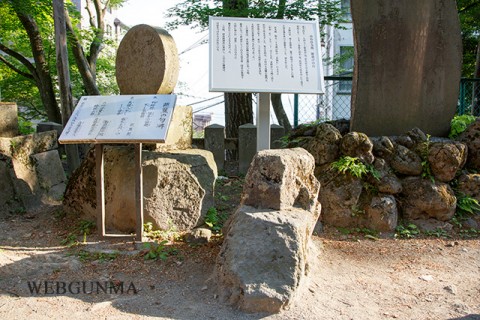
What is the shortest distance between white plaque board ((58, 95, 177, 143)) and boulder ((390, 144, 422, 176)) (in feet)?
8.26

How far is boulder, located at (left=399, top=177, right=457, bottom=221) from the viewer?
491cm

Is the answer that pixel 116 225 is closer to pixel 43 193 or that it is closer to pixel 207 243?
pixel 207 243

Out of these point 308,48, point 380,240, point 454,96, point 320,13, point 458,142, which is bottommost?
point 380,240

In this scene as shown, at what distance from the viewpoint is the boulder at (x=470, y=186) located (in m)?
5.10

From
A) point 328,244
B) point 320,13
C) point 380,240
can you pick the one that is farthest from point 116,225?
point 320,13

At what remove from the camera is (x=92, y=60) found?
10.8m

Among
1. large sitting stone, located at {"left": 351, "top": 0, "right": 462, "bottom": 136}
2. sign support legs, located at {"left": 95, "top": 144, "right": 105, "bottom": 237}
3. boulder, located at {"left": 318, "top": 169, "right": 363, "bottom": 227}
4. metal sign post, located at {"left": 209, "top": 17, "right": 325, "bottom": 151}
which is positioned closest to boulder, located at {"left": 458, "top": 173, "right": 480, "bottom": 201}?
large sitting stone, located at {"left": 351, "top": 0, "right": 462, "bottom": 136}

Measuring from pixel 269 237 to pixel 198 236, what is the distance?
47.4 inches

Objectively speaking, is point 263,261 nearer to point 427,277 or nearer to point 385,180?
point 427,277

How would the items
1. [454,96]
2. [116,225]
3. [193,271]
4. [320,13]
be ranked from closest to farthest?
[193,271] < [116,225] < [454,96] < [320,13]

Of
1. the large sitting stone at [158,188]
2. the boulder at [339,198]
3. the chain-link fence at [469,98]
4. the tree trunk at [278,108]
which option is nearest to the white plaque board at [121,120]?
the large sitting stone at [158,188]

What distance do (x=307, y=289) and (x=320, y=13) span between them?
21.4ft

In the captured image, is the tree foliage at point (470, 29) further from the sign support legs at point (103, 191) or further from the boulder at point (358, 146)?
the sign support legs at point (103, 191)

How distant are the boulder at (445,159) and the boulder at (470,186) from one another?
17cm
